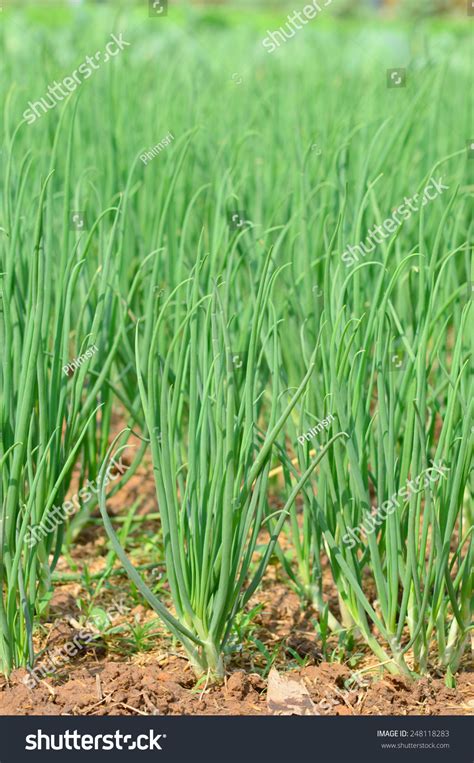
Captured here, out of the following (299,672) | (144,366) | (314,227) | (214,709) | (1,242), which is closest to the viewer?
(214,709)

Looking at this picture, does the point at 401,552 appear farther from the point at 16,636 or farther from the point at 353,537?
the point at 16,636

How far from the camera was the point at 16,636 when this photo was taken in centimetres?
158

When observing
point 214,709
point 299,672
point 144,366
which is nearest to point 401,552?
point 299,672

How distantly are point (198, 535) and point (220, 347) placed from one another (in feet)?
1.04

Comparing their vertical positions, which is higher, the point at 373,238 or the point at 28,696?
the point at 373,238

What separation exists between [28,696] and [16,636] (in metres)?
0.11

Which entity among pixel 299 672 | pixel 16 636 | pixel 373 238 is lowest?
pixel 299 672

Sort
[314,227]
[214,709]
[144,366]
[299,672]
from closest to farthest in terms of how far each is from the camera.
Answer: [214,709] < [299,672] < [144,366] < [314,227]

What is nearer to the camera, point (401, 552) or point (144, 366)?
point (401, 552)
